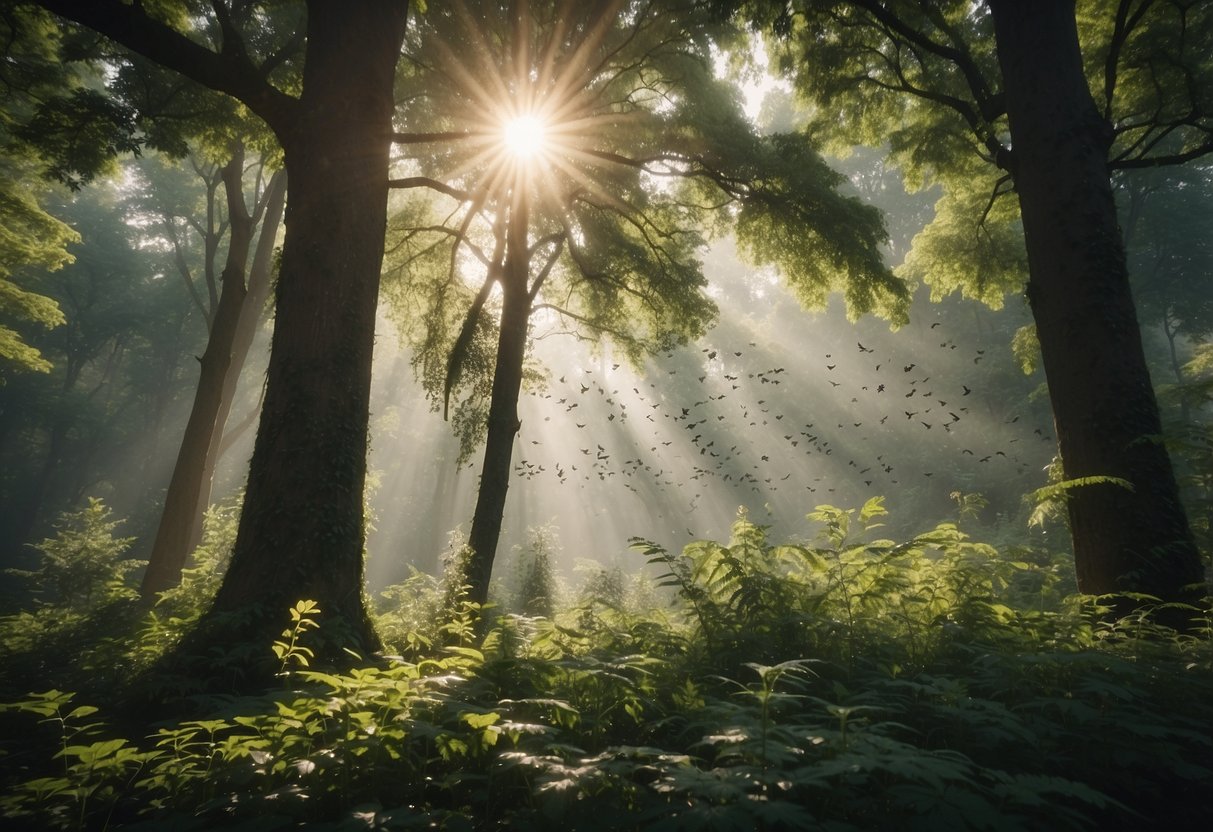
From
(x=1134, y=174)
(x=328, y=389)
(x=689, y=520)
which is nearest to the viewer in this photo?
(x=328, y=389)

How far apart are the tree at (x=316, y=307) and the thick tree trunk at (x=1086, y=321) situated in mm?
5761

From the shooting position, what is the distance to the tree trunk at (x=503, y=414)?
7.93 meters

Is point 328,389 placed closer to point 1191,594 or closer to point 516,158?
point 516,158

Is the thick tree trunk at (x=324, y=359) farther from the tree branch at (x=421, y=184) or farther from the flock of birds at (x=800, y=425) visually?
the flock of birds at (x=800, y=425)

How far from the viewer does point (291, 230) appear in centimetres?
494

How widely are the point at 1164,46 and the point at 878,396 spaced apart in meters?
31.2

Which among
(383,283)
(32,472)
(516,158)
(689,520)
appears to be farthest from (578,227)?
(32,472)

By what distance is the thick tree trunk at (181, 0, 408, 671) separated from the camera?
4.22m

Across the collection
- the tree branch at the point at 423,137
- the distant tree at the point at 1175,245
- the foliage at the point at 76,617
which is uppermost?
the distant tree at the point at 1175,245

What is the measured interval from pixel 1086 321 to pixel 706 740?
A: 512 cm

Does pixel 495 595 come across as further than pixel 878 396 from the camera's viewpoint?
No

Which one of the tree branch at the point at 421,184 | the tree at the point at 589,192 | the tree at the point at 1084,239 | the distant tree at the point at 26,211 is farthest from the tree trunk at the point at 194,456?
the tree at the point at 1084,239

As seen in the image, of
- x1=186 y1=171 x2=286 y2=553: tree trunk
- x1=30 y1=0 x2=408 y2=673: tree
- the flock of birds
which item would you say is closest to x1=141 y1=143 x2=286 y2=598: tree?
x1=186 y1=171 x2=286 y2=553: tree trunk

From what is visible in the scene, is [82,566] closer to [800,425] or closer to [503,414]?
[503,414]
